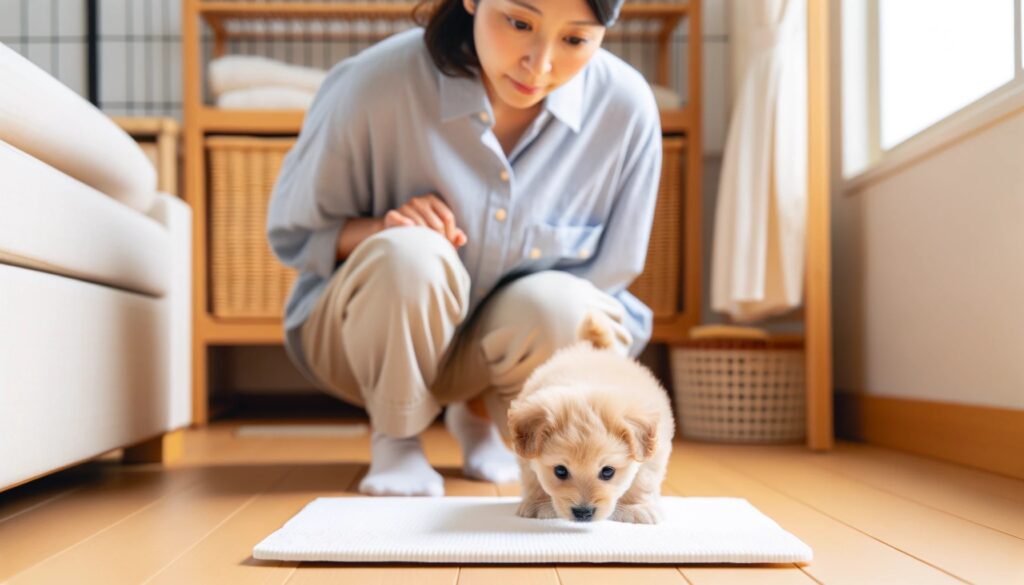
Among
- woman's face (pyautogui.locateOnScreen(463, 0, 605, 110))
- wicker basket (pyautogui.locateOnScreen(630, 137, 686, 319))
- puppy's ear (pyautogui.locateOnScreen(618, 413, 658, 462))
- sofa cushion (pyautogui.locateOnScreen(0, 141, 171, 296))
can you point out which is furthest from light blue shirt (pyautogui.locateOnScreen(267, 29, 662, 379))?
wicker basket (pyautogui.locateOnScreen(630, 137, 686, 319))

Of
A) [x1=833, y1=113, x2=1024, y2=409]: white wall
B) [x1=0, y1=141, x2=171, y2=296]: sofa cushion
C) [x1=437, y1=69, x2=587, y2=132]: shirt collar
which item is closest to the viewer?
[x1=0, y1=141, x2=171, y2=296]: sofa cushion

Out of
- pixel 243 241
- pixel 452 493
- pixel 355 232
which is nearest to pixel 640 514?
pixel 452 493

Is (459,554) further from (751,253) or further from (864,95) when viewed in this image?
(864,95)

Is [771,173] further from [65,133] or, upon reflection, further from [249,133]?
[65,133]

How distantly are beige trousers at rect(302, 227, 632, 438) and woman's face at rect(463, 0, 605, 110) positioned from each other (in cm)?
28

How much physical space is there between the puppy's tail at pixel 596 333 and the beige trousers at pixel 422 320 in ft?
0.25

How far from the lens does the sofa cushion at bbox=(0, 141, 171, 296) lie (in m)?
1.24

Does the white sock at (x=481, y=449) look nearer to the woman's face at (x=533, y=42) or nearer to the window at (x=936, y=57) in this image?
the woman's face at (x=533, y=42)

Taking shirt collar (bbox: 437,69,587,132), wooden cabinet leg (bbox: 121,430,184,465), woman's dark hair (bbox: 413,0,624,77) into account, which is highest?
woman's dark hair (bbox: 413,0,624,77)

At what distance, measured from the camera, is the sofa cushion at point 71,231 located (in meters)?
1.24

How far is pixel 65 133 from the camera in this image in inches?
56.6

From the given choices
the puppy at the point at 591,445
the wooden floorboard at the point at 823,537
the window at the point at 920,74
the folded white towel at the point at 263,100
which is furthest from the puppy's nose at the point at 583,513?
the folded white towel at the point at 263,100

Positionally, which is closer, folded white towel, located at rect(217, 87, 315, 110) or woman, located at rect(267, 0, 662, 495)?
woman, located at rect(267, 0, 662, 495)

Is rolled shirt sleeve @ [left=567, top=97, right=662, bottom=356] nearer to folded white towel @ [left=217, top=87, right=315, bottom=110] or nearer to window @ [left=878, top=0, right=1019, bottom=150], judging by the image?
window @ [left=878, top=0, right=1019, bottom=150]
